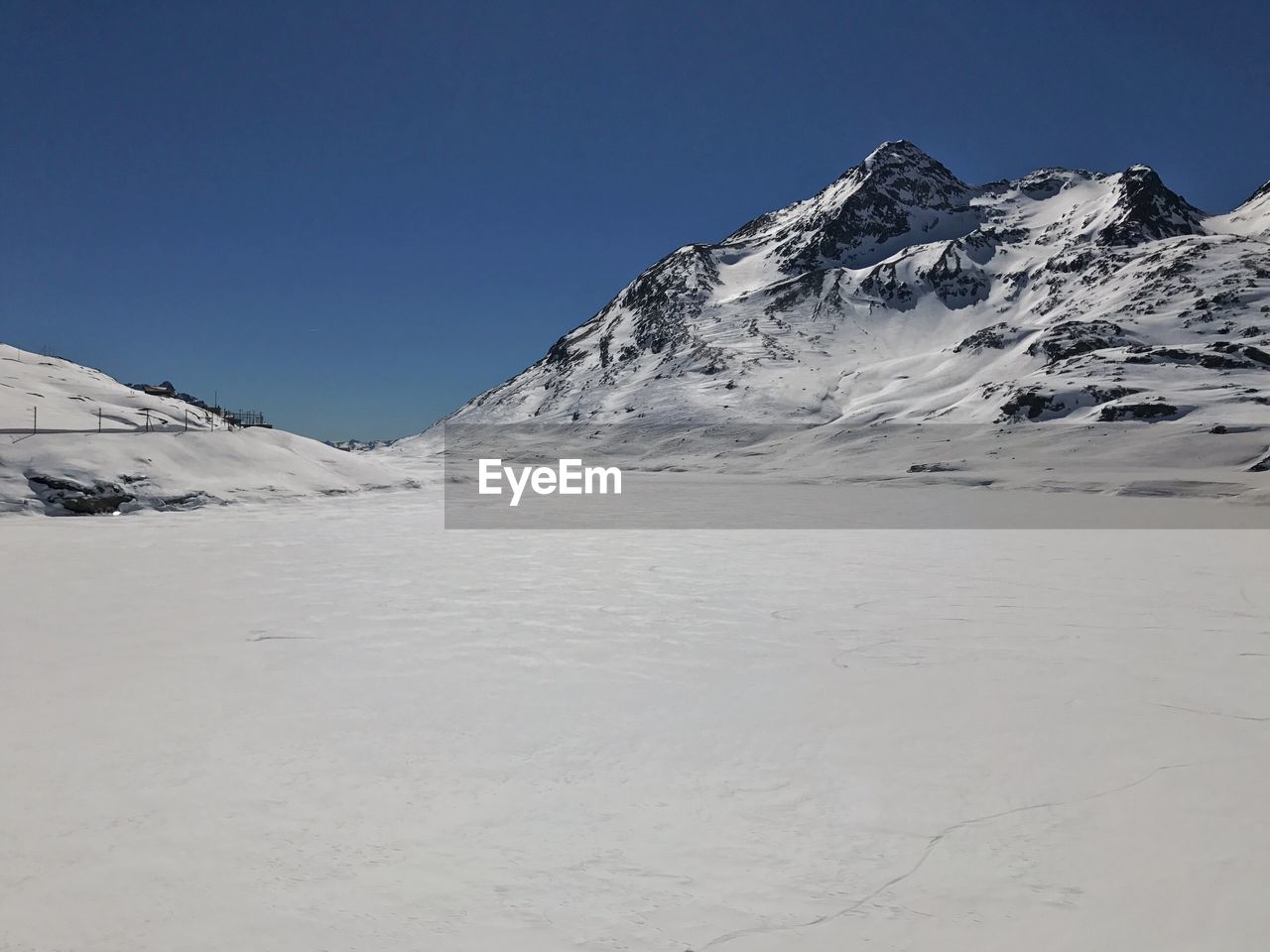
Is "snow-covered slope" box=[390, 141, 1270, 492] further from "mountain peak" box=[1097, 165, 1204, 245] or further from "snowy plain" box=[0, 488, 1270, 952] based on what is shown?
"snowy plain" box=[0, 488, 1270, 952]

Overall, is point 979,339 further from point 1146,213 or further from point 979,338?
point 1146,213

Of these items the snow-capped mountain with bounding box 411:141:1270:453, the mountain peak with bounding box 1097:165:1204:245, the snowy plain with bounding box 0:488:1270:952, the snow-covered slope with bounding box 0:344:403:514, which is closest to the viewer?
the snowy plain with bounding box 0:488:1270:952

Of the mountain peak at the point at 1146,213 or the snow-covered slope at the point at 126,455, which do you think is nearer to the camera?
the snow-covered slope at the point at 126,455

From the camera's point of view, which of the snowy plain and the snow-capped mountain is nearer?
the snowy plain

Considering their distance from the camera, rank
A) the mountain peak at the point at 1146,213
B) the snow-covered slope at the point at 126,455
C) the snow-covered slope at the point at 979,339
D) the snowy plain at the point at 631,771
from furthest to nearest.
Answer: the mountain peak at the point at 1146,213 → the snow-covered slope at the point at 979,339 → the snow-covered slope at the point at 126,455 → the snowy plain at the point at 631,771

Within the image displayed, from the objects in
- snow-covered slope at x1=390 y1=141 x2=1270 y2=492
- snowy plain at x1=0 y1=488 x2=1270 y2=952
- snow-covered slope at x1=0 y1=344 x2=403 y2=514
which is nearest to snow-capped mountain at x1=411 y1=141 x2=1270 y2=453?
snow-covered slope at x1=390 y1=141 x2=1270 y2=492

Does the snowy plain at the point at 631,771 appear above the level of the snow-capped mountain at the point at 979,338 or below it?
below

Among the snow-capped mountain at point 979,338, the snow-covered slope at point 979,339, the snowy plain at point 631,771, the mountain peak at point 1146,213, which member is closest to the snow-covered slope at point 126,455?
the snowy plain at point 631,771

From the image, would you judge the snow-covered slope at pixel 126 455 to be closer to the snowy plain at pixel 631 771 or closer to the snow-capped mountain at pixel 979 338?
the snowy plain at pixel 631 771
